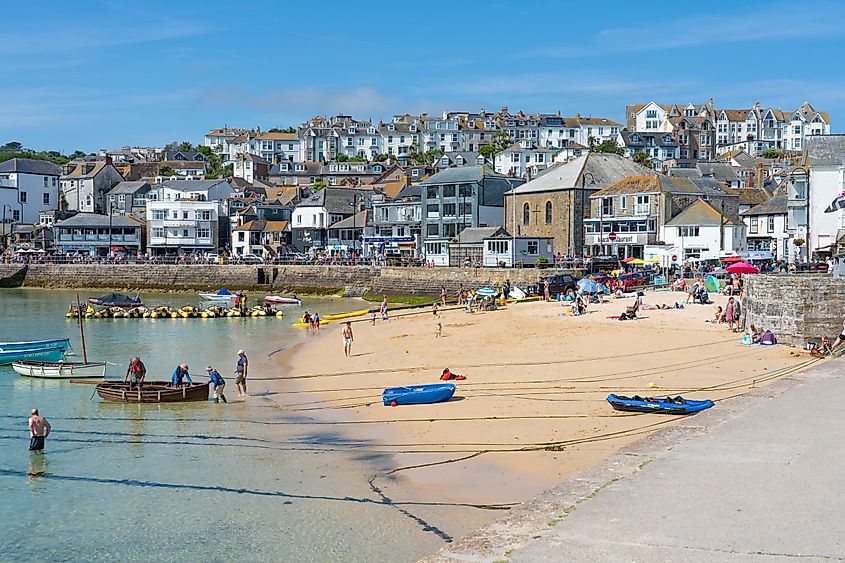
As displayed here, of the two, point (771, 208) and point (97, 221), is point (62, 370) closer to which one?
point (771, 208)

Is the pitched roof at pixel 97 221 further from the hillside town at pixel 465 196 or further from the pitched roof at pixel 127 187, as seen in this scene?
the pitched roof at pixel 127 187

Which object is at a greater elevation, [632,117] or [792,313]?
[632,117]

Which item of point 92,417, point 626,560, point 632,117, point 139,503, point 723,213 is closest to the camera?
point 626,560

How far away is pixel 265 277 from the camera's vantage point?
239ft

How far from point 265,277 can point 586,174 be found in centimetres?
2724

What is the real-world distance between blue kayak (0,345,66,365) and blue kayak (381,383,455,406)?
16.0 m

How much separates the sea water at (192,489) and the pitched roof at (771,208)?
52722mm

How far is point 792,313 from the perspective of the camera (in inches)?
1022

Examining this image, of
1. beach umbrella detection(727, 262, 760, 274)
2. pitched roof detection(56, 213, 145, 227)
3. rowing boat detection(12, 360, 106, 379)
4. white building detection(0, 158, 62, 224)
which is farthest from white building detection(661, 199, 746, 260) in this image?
white building detection(0, 158, 62, 224)

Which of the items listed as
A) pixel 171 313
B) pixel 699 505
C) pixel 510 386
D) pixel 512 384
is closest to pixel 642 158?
pixel 171 313

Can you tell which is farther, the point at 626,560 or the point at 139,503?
the point at 139,503

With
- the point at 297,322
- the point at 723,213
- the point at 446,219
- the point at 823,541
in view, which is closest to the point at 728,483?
the point at 823,541

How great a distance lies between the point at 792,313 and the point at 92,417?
775 inches

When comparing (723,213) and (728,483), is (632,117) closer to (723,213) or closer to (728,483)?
(723,213)
